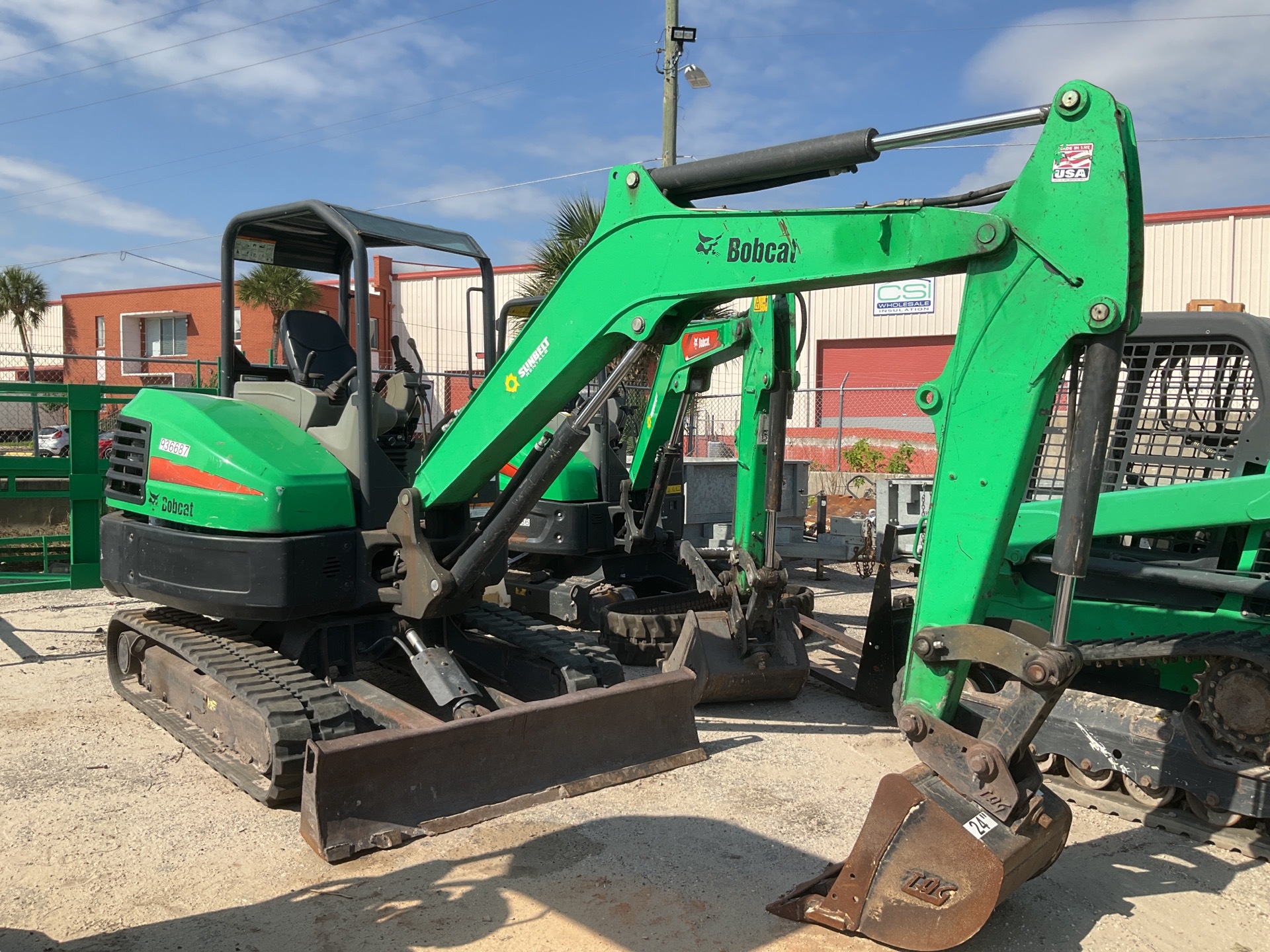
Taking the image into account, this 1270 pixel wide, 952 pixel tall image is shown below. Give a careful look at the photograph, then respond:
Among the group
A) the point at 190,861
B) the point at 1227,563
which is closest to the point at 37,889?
the point at 190,861

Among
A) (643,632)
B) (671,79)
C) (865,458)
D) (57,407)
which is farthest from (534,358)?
(865,458)

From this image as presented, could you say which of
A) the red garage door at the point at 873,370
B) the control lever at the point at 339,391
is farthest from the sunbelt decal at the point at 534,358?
the red garage door at the point at 873,370

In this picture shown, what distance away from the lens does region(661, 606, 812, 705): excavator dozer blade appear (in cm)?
609

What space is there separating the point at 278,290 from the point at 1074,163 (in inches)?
1083

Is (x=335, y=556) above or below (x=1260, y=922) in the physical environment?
above

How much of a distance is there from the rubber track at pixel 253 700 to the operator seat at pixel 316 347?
151cm

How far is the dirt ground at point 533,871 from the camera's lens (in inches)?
138

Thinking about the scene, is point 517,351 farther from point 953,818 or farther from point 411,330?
point 411,330

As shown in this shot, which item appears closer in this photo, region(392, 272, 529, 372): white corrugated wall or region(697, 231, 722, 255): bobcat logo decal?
region(697, 231, 722, 255): bobcat logo decal

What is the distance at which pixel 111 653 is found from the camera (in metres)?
6.28

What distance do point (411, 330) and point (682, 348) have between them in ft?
73.8

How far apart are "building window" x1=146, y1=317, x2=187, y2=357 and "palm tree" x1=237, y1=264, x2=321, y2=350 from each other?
449 centimetres

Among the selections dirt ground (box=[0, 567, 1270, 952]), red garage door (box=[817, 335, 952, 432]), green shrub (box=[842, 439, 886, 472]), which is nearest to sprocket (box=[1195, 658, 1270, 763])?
dirt ground (box=[0, 567, 1270, 952])

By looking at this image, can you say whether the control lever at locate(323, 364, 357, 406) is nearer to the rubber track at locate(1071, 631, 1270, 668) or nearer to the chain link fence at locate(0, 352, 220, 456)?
the chain link fence at locate(0, 352, 220, 456)
